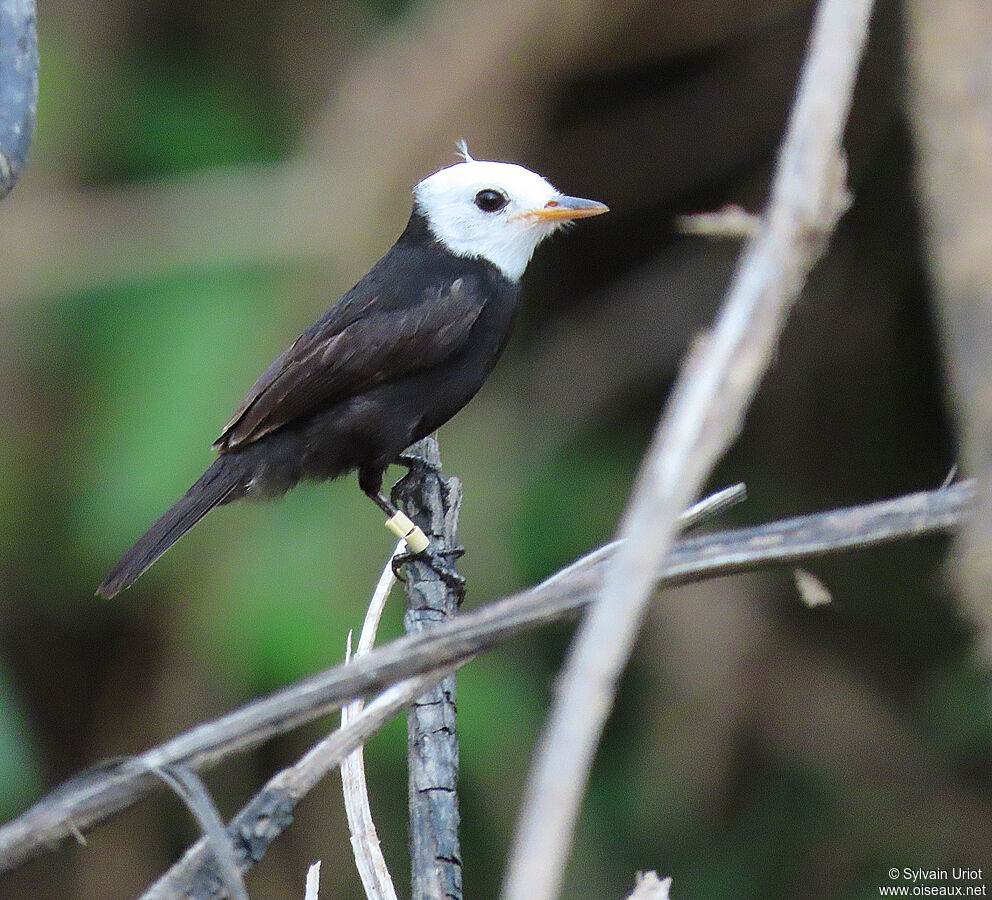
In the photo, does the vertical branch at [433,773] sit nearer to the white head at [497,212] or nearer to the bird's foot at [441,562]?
the bird's foot at [441,562]

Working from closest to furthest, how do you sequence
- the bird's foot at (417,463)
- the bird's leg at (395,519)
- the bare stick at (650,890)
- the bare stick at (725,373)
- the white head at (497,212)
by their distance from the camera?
the bare stick at (725,373), the bare stick at (650,890), the bird's leg at (395,519), the bird's foot at (417,463), the white head at (497,212)

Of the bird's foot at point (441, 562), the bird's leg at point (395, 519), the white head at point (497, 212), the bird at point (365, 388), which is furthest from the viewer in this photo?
the white head at point (497, 212)

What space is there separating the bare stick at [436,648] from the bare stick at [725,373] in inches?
10.6

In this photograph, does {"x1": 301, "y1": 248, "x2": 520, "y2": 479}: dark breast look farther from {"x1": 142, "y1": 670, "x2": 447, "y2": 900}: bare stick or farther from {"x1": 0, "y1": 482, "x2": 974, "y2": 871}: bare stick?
{"x1": 0, "y1": 482, "x2": 974, "y2": 871}: bare stick

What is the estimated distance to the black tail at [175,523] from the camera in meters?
3.62

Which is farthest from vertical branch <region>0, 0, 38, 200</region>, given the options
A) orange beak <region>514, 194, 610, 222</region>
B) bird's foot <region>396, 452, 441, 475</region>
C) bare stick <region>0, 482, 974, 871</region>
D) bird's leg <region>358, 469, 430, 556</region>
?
orange beak <region>514, 194, 610, 222</region>

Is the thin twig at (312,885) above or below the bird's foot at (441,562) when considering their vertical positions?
below

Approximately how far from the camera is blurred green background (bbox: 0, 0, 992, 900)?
4.71 metres

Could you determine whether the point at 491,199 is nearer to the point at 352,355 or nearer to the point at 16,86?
the point at 352,355

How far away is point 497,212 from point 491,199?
43 mm

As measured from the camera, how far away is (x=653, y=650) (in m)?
5.28

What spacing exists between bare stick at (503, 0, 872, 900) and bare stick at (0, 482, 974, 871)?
0.27 metres

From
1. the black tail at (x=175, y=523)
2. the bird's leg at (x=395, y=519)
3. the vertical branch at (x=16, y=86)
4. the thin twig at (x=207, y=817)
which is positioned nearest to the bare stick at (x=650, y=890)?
the thin twig at (x=207, y=817)

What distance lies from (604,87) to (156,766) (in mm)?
4797
